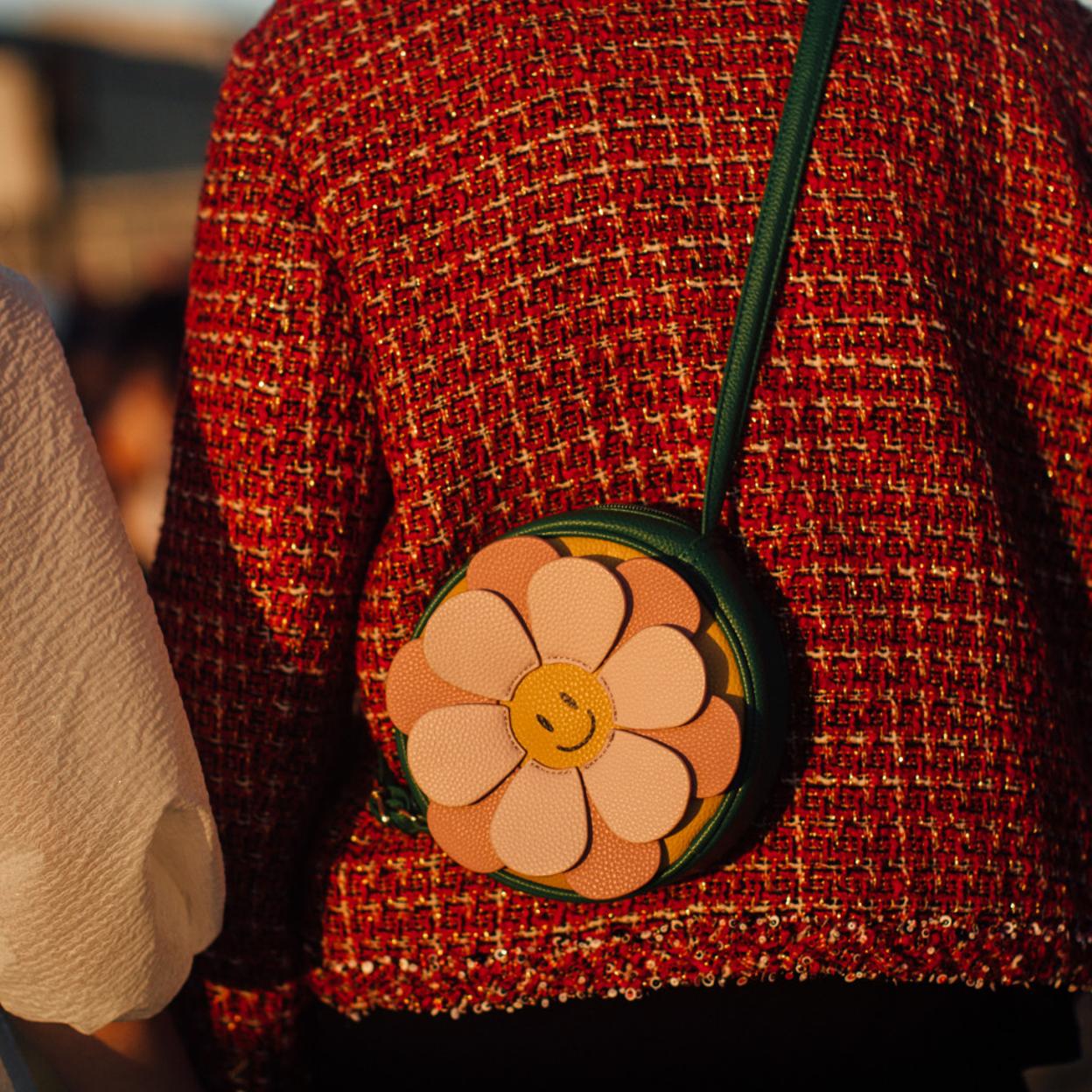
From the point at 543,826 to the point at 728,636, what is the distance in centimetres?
20

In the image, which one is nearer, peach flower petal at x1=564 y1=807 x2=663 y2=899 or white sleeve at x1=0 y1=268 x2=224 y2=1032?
white sleeve at x1=0 y1=268 x2=224 y2=1032

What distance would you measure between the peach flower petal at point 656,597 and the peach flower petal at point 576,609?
10mm

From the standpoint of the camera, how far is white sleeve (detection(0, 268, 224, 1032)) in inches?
30.5

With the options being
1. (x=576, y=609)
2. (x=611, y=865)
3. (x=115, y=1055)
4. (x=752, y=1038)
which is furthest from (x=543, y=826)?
(x=115, y=1055)

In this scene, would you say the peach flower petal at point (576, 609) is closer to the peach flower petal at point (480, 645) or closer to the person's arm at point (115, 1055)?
the peach flower petal at point (480, 645)

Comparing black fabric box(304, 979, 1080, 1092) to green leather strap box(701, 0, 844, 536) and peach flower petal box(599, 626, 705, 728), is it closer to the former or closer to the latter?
peach flower petal box(599, 626, 705, 728)

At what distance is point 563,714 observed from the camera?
97cm

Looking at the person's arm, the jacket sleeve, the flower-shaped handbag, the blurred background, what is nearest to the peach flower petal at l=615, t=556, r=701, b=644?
the flower-shaped handbag

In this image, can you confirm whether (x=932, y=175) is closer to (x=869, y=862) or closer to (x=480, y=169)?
(x=480, y=169)

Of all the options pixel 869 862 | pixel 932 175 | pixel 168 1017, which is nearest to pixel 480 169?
pixel 932 175

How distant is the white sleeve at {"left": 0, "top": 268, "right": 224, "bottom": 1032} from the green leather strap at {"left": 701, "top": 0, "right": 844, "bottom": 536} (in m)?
0.42

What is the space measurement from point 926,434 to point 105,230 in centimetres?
1892

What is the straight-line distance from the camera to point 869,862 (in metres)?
0.95

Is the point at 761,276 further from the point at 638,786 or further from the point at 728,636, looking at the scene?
the point at 638,786
